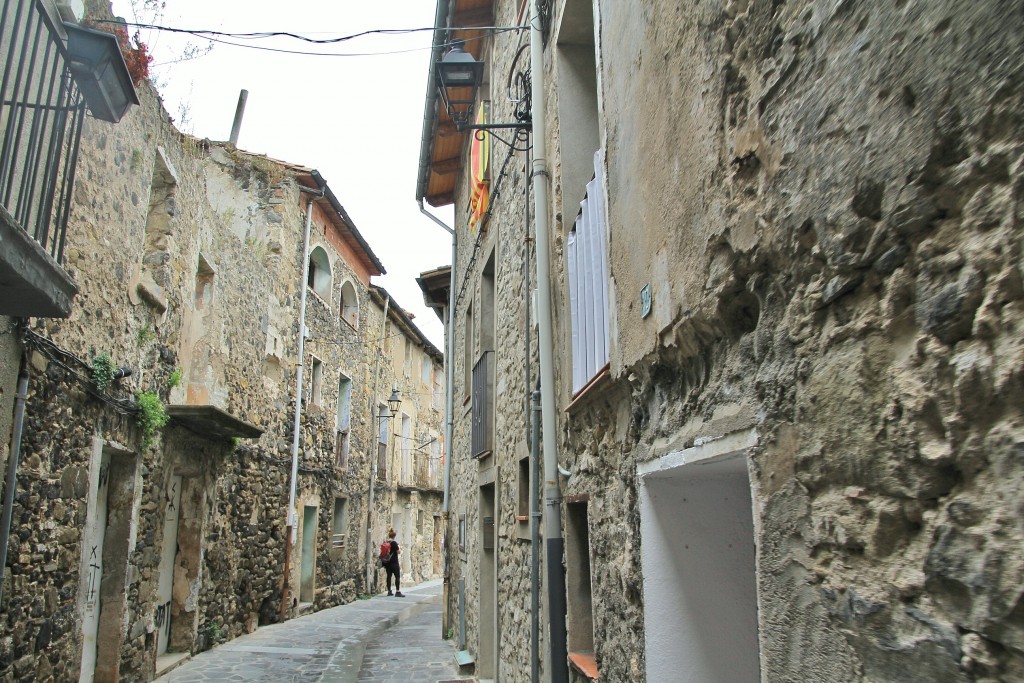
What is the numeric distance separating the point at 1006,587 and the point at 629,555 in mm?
2057

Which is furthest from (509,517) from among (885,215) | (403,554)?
(403,554)

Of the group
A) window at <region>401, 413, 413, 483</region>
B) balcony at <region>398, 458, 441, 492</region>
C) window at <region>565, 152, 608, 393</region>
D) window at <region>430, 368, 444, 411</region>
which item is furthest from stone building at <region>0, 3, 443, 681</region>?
window at <region>430, 368, 444, 411</region>

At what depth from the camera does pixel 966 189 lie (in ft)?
3.80

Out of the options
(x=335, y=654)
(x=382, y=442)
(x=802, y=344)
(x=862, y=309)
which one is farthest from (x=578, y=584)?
(x=382, y=442)

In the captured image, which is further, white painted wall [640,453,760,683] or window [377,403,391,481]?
window [377,403,391,481]

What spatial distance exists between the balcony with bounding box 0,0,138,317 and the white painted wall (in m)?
3.02

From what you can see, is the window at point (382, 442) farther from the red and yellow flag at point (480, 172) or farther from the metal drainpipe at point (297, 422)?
the red and yellow flag at point (480, 172)

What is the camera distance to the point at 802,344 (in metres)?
1.62

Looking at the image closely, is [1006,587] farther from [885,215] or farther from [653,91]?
[653,91]

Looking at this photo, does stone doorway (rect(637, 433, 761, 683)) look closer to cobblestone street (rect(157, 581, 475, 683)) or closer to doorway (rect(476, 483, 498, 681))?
doorway (rect(476, 483, 498, 681))

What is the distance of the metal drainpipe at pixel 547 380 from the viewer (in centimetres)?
428

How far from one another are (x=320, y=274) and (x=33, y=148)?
1239 cm

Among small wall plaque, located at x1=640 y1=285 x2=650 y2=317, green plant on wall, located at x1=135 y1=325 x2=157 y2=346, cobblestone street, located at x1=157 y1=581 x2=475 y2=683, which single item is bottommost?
cobblestone street, located at x1=157 y1=581 x2=475 y2=683

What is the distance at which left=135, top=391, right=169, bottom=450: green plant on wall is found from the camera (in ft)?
23.4
